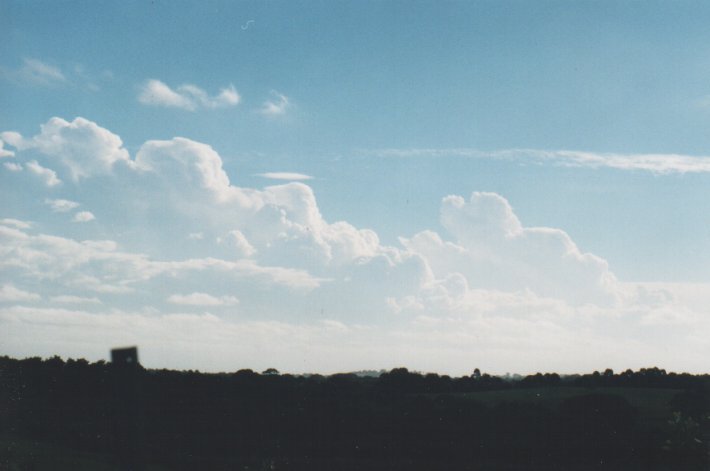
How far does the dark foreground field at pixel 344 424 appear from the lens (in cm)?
6794

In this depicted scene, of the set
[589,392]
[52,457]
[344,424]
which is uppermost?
[589,392]

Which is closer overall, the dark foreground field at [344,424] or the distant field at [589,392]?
the dark foreground field at [344,424]

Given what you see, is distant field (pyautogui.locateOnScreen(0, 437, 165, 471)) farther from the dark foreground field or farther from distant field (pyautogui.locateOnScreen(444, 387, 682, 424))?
distant field (pyautogui.locateOnScreen(444, 387, 682, 424))

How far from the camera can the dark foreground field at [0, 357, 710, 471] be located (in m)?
67.9

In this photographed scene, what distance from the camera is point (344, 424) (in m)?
84.1

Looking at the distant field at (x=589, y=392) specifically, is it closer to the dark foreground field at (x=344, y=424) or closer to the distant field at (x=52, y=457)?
the dark foreground field at (x=344, y=424)

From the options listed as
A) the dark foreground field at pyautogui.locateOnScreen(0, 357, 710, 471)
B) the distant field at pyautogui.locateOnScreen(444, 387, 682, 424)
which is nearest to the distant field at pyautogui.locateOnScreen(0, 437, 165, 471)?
the dark foreground field at pyautogui.locateOnScreen(0, 357, 710, 471)

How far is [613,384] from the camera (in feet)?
391

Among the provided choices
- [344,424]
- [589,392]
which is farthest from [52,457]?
[589,392]

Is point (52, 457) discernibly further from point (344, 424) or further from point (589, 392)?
point (589, 392)

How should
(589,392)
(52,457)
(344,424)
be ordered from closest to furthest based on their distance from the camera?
(52,457) < (344,424) < (589,392)

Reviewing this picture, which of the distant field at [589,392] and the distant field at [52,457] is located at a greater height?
the distant field at [589,392]

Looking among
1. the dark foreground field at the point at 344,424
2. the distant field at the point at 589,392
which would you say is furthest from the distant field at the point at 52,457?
the distant field at the point at 589,392

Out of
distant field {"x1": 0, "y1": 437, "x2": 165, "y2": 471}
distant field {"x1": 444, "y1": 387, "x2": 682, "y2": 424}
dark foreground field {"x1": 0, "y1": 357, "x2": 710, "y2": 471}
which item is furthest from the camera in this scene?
distant field {"x1": 444, "y1": 387, "x2": 682, "y2": 424}
